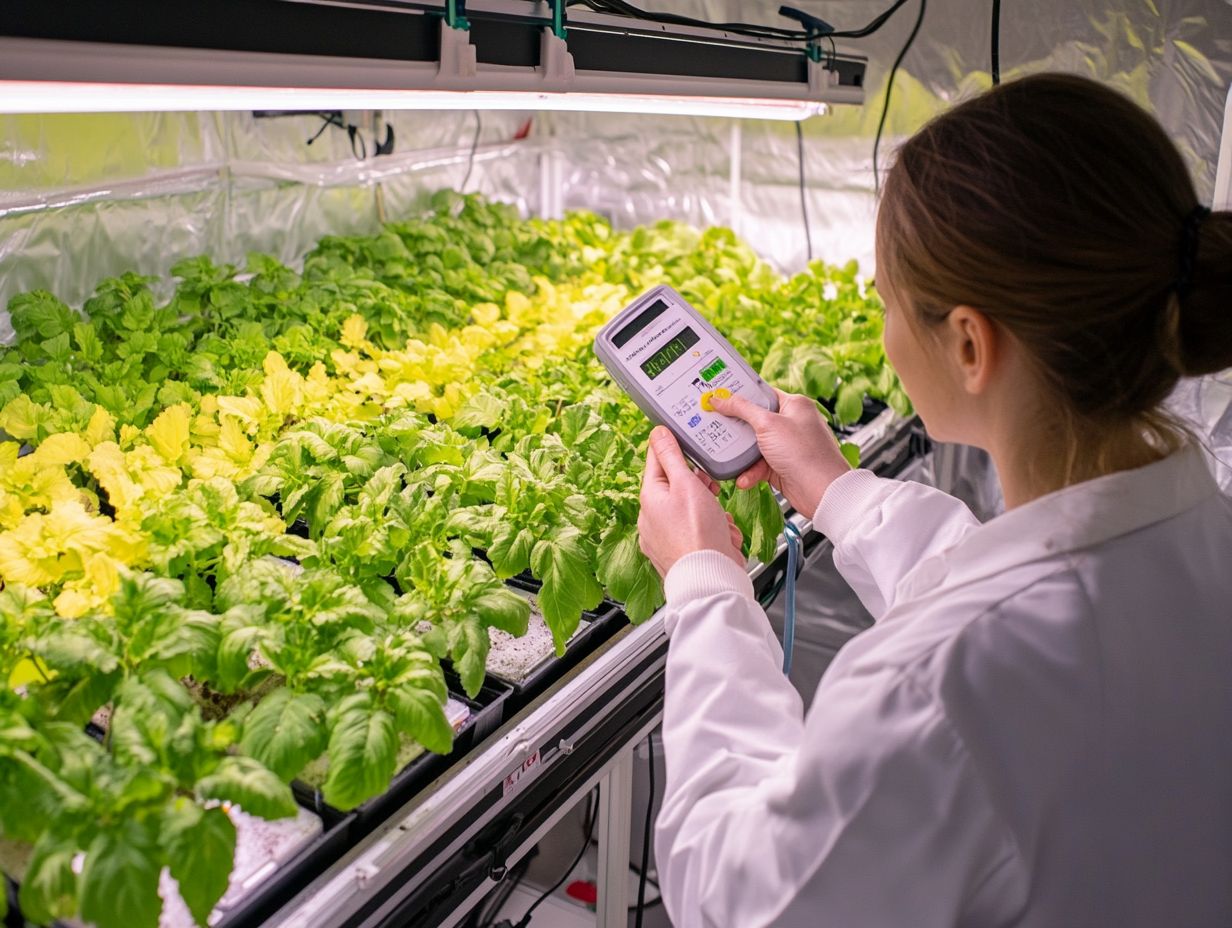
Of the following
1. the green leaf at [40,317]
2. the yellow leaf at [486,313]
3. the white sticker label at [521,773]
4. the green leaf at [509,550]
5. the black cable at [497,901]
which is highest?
the green leaf at [40,317]

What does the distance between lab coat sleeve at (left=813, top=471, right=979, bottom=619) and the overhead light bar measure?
2.28ft

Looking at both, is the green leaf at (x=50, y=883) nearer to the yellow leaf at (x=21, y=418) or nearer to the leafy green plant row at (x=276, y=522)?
the leafy green plant row at (x=276, y=522)

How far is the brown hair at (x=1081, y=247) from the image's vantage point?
28.2 inches

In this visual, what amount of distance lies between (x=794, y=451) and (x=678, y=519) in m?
0.28

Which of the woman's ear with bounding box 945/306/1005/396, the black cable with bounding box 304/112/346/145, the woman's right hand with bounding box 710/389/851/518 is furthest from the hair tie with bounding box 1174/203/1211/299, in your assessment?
the black cable with bounding box 304/112/346/145

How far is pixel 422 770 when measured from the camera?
1029 mm

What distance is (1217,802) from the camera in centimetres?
75

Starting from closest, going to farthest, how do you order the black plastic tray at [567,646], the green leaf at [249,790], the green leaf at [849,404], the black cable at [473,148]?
the green leaf at [249,790] < the black plastic tray at [567,646] < the green leaf at [849,404] < the black cable at [473,148]

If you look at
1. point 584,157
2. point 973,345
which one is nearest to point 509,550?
point 973,345

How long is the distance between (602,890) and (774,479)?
0.69 metres

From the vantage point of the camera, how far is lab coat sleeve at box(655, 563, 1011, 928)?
688 mm

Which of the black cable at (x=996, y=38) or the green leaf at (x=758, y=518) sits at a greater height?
the black cable at (x=996, y=38)

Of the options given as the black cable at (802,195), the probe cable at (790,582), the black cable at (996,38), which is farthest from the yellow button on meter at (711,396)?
the black cable at (802,195)

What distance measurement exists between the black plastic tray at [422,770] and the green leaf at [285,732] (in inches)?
2.9
